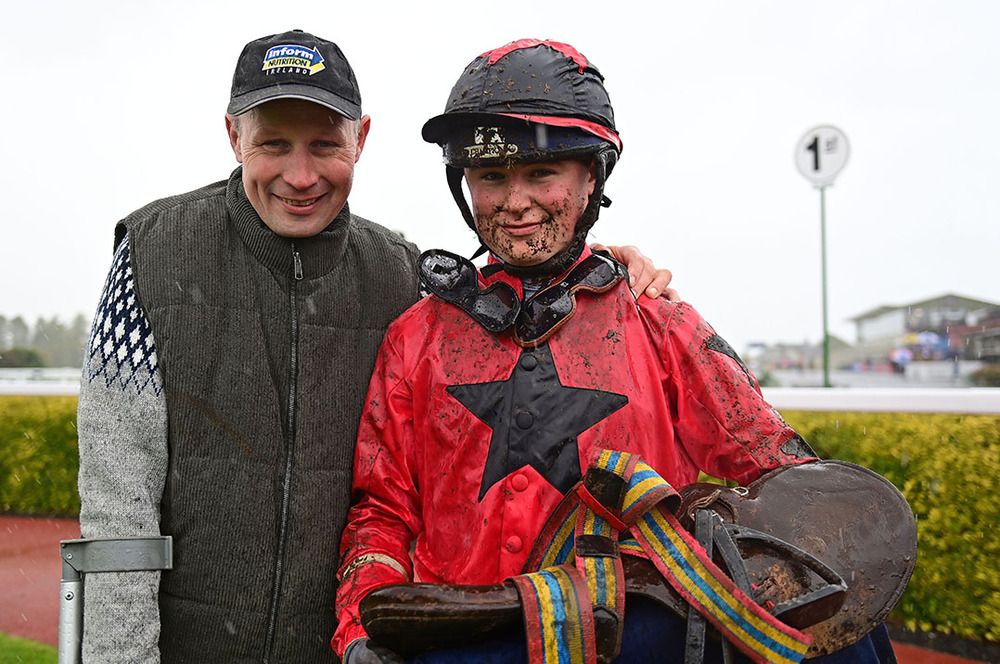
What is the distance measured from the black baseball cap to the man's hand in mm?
796

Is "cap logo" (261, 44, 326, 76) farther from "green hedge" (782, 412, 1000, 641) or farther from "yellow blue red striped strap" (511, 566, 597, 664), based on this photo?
"green hedge" (782, 412, 1000, 641)

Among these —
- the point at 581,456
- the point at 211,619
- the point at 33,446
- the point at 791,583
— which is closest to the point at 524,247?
the point at 581,456

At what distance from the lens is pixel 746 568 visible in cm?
158

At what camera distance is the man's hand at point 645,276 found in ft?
6.89

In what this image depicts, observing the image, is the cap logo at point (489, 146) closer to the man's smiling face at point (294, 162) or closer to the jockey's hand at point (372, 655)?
the man's smiling face at point (294, 162)

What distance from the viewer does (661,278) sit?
2162mm

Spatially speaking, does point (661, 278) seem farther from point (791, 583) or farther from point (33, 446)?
point (33, 446)

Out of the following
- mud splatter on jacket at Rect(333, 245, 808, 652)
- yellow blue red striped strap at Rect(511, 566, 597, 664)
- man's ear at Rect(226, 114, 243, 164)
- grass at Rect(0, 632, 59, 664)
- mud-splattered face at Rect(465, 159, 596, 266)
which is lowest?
grass at Rect(0, 632, 59, 664)

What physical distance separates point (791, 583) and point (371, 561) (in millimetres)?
935

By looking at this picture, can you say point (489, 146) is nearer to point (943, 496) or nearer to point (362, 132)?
point (362, 132)

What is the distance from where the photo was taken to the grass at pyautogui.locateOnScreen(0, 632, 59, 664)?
Answer: 473 centimetres

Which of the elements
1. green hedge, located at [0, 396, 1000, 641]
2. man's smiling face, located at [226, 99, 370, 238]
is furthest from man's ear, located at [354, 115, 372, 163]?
green hedge, located at [0, 396, 1000, 641]

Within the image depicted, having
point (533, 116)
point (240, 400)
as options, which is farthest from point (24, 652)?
point (533, 116)

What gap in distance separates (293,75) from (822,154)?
7859 mm
